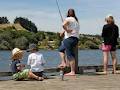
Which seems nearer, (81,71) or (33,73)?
(33,73)

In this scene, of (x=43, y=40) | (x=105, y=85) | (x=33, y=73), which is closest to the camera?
(x=105, y=85)

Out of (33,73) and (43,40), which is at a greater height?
(43,40)

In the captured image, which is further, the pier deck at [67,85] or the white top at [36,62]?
the white top at [36,62]

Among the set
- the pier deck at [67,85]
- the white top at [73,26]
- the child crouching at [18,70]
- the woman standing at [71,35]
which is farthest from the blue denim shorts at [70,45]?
the child crouching at [18,70]

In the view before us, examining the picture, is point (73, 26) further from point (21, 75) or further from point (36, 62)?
point (21, 75)

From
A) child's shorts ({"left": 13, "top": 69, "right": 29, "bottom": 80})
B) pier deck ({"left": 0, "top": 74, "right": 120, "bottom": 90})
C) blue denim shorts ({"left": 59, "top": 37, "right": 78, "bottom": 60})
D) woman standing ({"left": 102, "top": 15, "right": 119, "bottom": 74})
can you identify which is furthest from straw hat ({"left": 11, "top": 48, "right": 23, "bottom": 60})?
woman standing ({"left": 102, "top": 15, "right": 119, "bottom": 74})

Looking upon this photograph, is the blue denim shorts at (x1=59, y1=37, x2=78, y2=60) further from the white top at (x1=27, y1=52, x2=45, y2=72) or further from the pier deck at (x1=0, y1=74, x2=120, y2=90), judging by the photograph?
the pier deck at (x1=0, y1=74, x2=120, y2=90)

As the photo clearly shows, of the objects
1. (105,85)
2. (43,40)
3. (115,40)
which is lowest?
(105,85)

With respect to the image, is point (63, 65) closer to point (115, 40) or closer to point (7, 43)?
point (115, 40)

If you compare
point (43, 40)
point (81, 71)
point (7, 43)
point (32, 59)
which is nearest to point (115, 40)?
point (81, 71)

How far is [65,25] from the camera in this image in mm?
13547

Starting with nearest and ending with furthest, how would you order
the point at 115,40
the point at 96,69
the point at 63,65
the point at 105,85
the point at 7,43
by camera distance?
the point at 105,85, the point at 63,65, the point at 115,40, the point at 96,69, the point at 7,43

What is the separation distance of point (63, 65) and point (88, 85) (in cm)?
288

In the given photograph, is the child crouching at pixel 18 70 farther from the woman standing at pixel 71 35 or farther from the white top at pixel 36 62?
the woman standing at pixel 71 35
